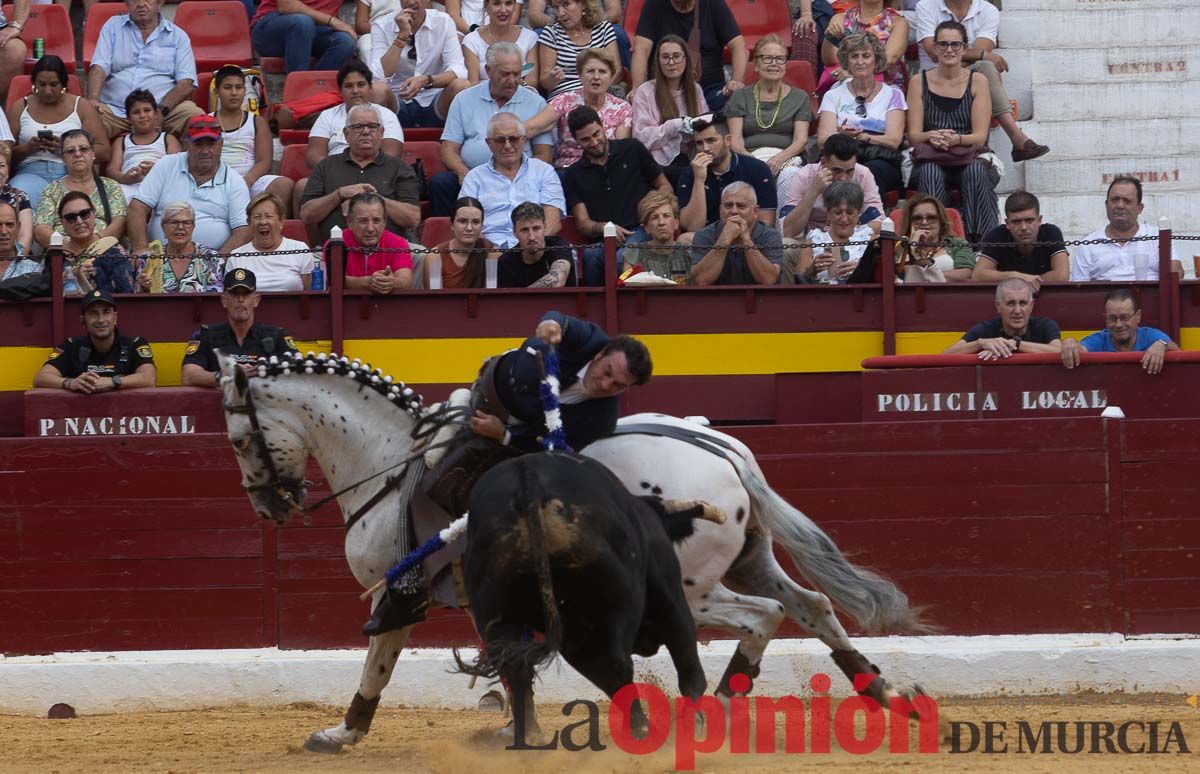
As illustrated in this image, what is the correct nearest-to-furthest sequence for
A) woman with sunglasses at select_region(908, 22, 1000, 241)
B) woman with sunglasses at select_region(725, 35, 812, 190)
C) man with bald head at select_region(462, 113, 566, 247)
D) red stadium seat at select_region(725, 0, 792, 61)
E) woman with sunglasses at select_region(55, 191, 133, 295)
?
1. woman with sunglasses at select_region(55, 191, 133, 295)
2. man with bald head at select_region(462, 113, 566, 247)
3. woman with sunglasses at select_region(908, 22, 1000, 241)
4. woman with sunglasses at select_region(725, 35, 812, 190)
5. red stadium seat at select_region(725, 0, 792, 61)

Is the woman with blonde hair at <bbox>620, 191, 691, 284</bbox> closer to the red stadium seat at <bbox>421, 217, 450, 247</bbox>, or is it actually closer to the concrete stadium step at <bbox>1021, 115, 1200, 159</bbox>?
the red stadium seat at <bbox>421, 217, 450, 247</bbox>

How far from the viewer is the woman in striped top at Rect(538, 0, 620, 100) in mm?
11312

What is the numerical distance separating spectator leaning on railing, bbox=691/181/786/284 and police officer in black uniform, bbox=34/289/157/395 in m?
2.84

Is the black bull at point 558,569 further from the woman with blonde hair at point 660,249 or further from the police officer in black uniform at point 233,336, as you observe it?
the woman with blonde hair at point 660,249

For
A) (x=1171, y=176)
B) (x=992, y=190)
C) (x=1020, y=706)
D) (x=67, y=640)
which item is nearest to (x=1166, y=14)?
(x=1171, y=176)

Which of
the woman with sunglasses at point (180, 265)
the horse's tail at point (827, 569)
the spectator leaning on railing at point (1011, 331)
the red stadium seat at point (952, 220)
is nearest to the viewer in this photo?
the horse's tail at point (827, 569)

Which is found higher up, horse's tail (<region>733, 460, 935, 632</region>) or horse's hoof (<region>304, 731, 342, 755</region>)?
horse's tail (<region>733, 460, 935, 632</region>)

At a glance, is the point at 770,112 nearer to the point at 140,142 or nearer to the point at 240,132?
the point at 240,132

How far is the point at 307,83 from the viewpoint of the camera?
11516 mm

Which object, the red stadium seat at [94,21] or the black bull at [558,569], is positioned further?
the red stadium seat at [94,21]

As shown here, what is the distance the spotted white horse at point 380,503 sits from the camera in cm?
635

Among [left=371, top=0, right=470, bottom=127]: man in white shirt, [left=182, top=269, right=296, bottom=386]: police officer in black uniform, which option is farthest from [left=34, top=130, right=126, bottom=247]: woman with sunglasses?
[left=371, top=0, right=470, bottom=127]: man in white shirt

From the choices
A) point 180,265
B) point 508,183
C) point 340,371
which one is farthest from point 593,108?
point 340,371

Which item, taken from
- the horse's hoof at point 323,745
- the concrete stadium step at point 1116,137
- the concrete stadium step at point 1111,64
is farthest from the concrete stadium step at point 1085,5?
the horse's hoof at point 323,745
